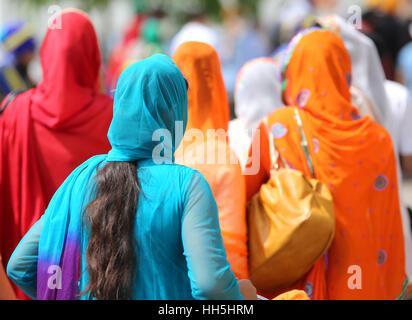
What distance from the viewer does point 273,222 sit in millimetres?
2744

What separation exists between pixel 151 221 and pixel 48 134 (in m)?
1.30

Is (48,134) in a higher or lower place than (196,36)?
lower

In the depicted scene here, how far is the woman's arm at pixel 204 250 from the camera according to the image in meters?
1.83

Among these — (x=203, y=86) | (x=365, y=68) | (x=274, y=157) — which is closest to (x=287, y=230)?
(x=274, y=157)

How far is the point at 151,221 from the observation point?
188cm

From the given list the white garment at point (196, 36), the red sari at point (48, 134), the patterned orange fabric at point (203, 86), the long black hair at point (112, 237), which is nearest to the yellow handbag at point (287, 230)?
the patterned orange fabric at point (203, 86)

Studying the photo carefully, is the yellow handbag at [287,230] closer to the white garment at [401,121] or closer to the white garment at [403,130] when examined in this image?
the white garment at [403,130]

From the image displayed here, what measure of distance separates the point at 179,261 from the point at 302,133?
3.96 feet

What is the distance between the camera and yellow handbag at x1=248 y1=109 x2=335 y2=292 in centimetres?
270

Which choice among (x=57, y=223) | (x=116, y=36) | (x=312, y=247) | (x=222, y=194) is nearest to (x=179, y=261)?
(x=57, y=223)

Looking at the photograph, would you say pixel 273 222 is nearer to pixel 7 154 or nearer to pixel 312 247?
pixel 312 247

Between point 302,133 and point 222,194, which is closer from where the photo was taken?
point 222,194

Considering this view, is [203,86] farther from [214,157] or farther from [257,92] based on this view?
[257,92]

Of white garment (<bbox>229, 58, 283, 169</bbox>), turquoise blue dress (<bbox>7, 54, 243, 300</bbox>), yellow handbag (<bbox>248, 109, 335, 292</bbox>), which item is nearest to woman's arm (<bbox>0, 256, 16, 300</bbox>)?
turquoise blue dress (<bbox>7, 54, 243, 300</bbox>)
